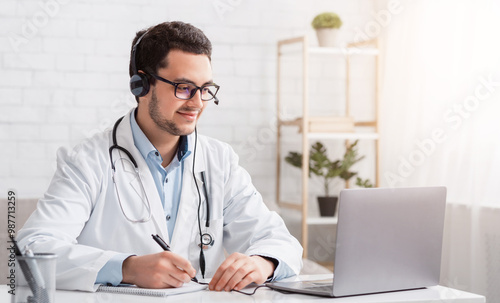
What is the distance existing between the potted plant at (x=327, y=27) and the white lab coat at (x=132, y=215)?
1757mm

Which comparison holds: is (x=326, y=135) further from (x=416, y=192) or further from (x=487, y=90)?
(x=416, y=192)

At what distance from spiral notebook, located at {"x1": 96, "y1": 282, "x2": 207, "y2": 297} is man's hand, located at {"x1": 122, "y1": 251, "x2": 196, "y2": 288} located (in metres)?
0.02

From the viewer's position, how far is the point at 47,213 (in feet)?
5.64

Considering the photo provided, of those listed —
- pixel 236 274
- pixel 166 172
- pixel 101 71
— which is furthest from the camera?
pixel 101 71

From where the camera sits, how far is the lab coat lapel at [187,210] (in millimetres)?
1908

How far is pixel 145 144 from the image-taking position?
1.96 meters

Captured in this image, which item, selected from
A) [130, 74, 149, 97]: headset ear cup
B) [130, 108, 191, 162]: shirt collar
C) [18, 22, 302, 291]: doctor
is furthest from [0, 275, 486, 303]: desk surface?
[130, 74, 149, 97]: headset ear cup

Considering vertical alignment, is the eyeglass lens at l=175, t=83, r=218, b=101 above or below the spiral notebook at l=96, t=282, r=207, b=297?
above

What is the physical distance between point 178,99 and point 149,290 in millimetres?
638

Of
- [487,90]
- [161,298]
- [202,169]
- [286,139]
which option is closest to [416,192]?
[161,298]

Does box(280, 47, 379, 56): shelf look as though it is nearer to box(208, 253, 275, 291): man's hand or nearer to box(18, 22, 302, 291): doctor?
box(18, 22, 302, 291): doctor

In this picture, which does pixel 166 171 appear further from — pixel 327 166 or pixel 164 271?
pixel 327 166

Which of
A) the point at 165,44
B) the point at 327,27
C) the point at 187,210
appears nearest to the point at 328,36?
the point at 327,27

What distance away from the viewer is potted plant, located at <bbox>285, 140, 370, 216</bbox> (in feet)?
12.1
